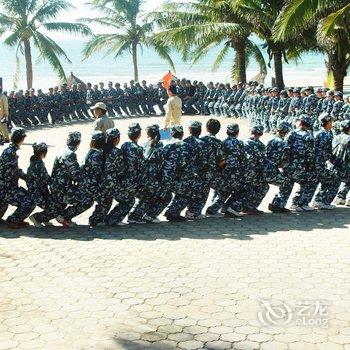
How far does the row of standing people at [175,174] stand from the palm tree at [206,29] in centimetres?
1159

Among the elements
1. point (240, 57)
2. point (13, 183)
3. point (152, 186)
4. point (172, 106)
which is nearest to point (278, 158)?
point (152, 186)

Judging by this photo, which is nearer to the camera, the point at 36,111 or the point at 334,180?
the point at 334,180

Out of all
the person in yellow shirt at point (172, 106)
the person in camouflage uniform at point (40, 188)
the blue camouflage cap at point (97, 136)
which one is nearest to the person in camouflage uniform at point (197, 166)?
the blue camouflage cap at point (97, 136)

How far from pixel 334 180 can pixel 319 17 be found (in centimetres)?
1023

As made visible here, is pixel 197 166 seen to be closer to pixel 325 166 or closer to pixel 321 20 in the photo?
pixel 325 166

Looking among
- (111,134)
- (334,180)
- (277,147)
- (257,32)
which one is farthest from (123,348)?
(257,32)

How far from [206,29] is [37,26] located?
8615 millimetres

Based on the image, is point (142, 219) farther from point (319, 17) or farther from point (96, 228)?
point (319, 17)

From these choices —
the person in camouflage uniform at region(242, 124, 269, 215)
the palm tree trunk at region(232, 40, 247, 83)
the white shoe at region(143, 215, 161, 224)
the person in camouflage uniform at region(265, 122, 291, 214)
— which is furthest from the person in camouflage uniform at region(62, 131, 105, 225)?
the palm tree trunk at region(232, 40, 247, 83)

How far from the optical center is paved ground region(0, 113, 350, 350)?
16.0 feet

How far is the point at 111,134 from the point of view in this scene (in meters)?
7.86

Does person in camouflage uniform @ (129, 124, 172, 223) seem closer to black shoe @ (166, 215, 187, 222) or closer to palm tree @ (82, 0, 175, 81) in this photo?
black shoe @ (166, 215, 187, 222)

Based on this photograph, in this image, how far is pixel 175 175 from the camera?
27.0 feet

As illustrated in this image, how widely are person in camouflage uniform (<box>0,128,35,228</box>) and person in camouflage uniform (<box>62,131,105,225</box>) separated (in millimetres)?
731
